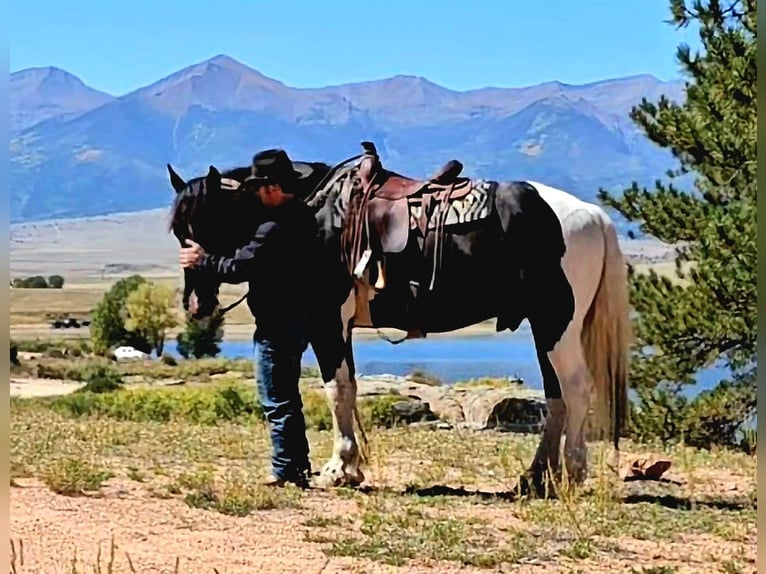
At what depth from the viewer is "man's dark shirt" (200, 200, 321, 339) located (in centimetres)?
464

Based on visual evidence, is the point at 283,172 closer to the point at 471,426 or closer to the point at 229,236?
the point at 229,236

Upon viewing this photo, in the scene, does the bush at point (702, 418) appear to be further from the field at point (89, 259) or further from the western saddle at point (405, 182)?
the field at point (89, 259)

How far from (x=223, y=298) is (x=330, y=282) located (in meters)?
0.59

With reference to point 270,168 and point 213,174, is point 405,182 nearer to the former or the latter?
point 270,168

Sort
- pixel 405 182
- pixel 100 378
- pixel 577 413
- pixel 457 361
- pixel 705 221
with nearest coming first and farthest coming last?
1. pixel 577 413
2. pixel 405 182
3. pixel 705 221
4. pixel 457 361
5. pixel 100 378

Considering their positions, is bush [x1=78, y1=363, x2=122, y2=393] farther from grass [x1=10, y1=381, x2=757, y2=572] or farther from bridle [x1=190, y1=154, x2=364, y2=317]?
bridle [x1=190, y1=154, x2=364, y2=317]

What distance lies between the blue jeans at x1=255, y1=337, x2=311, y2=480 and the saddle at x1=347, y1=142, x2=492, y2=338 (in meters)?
0.50

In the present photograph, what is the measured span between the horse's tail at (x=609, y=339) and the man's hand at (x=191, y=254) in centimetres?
175

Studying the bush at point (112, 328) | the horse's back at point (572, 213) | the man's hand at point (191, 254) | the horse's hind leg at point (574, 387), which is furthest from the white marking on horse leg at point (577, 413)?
the bush at point (112, 328)

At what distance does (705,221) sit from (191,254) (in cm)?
488

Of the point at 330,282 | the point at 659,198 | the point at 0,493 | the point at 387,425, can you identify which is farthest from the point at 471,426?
the point at 0,493

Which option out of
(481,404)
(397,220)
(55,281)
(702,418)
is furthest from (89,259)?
(397,220)

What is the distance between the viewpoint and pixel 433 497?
15.1 ft

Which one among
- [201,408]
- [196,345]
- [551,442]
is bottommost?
[196,345]
